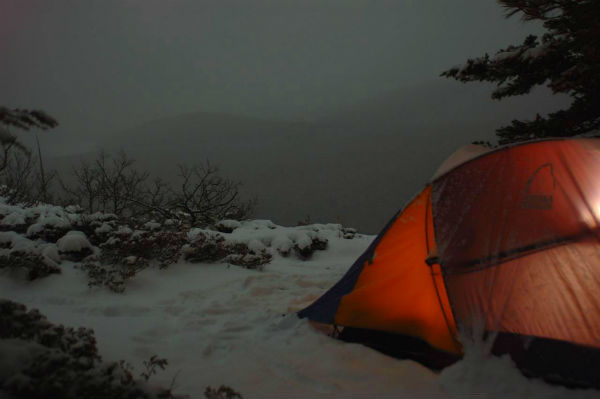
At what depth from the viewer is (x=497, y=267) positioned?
89.4 inches

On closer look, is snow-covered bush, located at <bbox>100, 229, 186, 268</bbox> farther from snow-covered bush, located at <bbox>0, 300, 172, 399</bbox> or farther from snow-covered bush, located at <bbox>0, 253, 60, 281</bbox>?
snow-covered bush, located at <bbox>0, 300, 172, 399</bbox>

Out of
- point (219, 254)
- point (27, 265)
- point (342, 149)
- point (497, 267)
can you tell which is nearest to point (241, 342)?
point (497, 267)

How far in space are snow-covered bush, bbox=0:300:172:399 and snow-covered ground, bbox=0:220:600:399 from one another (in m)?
0.54

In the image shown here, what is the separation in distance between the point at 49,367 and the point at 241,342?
1671 mm

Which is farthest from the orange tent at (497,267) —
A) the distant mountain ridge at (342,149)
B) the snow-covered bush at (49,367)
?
the distant mountain ridge at (342,149)

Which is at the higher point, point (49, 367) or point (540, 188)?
point (540, 188)

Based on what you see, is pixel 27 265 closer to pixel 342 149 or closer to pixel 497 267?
pixel 497 267

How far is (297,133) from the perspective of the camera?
140ft

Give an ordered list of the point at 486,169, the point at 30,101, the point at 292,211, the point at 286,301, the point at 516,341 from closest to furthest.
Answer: the point at 516,341, the point at 486,169, the point at 286,301, the point at 292,211, the point at 30,101

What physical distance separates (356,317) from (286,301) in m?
1.37

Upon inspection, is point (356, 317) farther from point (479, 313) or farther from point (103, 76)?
point (103, 76)

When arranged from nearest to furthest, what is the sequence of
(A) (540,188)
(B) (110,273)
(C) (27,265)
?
(A) (540,188) → (C) (27,265) → (B) (110,273)

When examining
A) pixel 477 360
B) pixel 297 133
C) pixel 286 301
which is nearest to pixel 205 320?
pixel 286 301

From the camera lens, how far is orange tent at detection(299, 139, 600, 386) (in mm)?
2029
